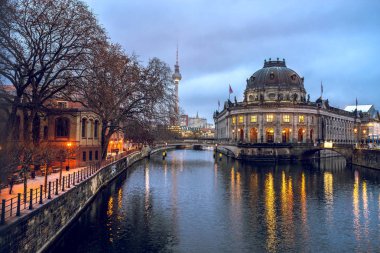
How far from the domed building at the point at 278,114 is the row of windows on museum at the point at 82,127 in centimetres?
6644

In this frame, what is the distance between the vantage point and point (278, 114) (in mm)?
115750

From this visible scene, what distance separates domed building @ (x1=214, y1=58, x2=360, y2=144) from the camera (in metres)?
116

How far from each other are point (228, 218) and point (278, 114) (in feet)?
284

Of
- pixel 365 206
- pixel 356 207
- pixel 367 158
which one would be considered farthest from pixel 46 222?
pixel 367 158

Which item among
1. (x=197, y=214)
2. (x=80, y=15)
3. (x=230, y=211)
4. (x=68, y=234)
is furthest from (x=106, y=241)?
(x=80, y=15)

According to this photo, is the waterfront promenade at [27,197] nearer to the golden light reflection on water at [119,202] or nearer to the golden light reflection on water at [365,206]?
the golden light reflection on water at [119,202]

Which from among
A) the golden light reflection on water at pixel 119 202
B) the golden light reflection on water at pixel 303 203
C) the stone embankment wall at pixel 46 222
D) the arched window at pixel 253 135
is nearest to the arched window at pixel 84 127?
the golden light reflection on water at pixel 119 202

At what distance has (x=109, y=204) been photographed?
3884cm

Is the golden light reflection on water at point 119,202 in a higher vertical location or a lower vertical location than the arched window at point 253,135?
lower

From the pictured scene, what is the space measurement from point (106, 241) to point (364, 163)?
2871 inches

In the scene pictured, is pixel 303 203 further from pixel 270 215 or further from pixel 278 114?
pixel 278 114

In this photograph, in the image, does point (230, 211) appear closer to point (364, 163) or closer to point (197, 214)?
point (197, 214)

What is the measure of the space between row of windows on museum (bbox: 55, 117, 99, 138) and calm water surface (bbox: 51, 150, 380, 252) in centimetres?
947

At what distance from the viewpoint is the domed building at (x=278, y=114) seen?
116m
